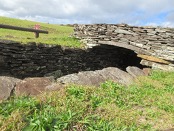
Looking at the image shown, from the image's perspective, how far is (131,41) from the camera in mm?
12797

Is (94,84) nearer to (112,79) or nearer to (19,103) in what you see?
(112,79)

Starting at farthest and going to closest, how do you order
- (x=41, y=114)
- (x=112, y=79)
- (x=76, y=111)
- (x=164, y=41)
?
(x=164, y=41), (x=112, y=79), (x=76, y=111), (x=41, y=114)

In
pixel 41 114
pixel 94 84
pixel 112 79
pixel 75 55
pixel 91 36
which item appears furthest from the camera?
pixel 91 36

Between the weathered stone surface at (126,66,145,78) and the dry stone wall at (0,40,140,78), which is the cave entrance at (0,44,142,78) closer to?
the dry stone wall at (0,40,140,78)

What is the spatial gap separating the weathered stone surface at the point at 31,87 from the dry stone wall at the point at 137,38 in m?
7.18

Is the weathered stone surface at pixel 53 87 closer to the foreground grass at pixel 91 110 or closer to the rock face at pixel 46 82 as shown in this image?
the rock face at pixel 46 82

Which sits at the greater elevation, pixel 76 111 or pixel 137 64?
pixel 76 111

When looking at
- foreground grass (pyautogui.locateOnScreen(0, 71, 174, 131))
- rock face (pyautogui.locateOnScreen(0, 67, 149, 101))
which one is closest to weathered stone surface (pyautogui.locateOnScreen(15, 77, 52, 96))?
rock face (pyautogui.locateOnScreen(0, 67, 149, 101))

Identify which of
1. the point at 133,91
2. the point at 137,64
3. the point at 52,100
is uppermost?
the point at 52,100

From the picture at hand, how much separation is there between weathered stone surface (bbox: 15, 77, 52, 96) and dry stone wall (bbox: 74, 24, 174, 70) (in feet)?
23.6

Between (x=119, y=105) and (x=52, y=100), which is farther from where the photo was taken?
(x=119, y=105)

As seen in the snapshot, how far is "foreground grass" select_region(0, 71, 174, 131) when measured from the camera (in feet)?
13.8

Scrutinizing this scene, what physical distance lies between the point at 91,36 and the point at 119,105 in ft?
27.6

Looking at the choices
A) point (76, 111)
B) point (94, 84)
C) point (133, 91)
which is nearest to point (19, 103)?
point (76, 111)
